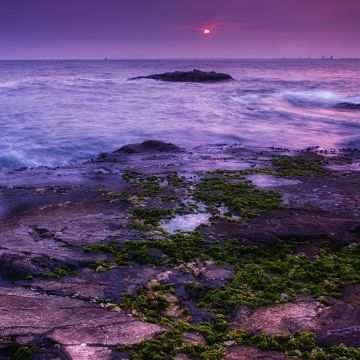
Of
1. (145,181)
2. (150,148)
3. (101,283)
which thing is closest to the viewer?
(101,283)

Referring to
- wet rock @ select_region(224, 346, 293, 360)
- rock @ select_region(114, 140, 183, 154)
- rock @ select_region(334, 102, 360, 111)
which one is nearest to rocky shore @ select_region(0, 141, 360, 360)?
wet rock @ select_region(224, 346, 293, 360)

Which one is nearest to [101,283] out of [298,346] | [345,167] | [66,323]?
[66,323]

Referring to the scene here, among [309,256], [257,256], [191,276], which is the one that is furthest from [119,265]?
[309,256]

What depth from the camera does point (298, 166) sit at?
703 inches

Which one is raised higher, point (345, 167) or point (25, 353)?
point (345, 167)

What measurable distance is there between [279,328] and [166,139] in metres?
21.3

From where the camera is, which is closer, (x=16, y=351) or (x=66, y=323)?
(x=16, y=351)

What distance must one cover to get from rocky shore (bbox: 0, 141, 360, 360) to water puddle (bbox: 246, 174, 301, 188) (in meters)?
0.07

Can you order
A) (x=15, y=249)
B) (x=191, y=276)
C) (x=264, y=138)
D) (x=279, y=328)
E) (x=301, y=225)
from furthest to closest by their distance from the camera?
(x=264, y=138), (x=301, y=225), (x=15, y=249), (x=191, y=276), (x=279, y=328)

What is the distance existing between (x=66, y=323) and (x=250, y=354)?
2.69 metres

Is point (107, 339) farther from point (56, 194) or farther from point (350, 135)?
point (350, 135)

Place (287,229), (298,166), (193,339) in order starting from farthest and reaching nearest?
(298,166)
(287,229)
(193,339)

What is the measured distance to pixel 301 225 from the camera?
11195 mm

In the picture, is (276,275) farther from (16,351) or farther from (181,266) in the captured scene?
(16,351)
